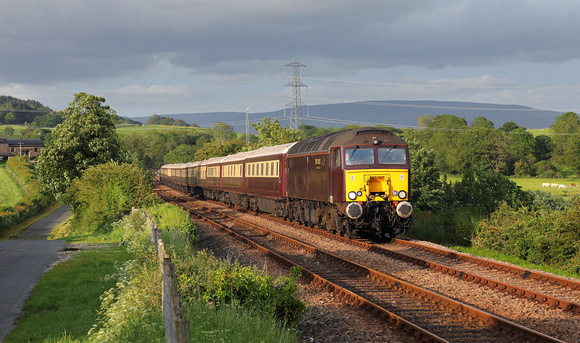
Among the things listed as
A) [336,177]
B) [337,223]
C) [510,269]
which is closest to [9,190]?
[337,223]

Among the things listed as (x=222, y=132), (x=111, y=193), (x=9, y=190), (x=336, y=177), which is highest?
(x=222, y=132)

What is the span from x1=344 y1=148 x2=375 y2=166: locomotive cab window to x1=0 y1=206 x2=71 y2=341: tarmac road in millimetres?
9696

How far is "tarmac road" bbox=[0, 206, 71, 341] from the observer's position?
1020cm

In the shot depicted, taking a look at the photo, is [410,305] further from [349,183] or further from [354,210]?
[349,183]

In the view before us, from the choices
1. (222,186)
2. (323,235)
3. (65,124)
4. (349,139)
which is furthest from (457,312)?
(65,124)

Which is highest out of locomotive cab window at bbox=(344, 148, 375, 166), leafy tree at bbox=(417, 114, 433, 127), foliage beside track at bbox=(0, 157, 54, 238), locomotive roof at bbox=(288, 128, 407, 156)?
leafy tree at bbox=(417, 114, 433, 127)

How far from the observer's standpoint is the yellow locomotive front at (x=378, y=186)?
16.6 metres

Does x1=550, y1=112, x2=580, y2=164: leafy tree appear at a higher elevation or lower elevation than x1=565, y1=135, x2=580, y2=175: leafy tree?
higher

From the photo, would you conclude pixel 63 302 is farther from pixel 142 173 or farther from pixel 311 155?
pixel 142 173

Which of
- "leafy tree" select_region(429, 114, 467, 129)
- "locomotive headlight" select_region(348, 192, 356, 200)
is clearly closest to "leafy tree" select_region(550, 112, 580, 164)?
"leafy tree" select_region(429, 114, 467, 129)

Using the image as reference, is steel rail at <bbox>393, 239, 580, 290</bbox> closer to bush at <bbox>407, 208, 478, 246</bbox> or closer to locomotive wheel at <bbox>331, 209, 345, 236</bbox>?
locomotive wheel at <bbox>331, 209, 345, 236</bbox>

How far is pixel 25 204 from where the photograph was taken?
5806 centimetres

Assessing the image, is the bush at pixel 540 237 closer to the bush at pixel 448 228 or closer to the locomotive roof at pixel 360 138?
the bush at pixel 448 228

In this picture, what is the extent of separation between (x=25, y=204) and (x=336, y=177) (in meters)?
51.6
